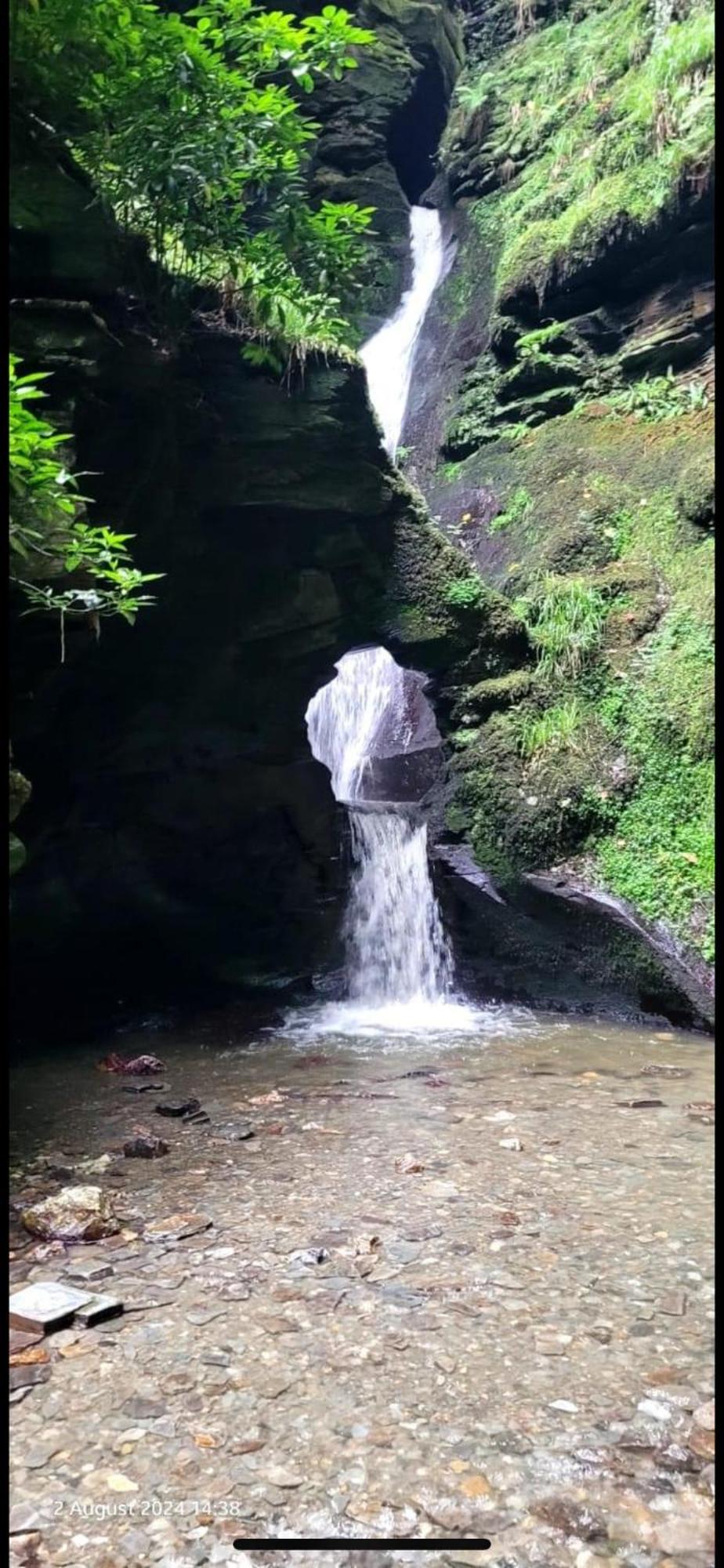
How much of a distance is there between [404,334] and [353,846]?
1109cm

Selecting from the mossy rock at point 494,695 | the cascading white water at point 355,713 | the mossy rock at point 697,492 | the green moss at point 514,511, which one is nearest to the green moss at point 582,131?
the green moss at point 514,511

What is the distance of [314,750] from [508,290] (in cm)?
713

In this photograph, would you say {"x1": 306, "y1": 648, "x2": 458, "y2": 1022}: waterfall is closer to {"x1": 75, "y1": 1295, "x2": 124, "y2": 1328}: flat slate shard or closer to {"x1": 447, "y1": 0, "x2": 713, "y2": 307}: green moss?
{"x1": 75, "y1": 1295, "x2": 124, "y2": 1328}: flat slate shard

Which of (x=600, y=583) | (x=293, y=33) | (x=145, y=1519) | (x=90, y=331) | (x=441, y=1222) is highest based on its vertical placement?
(x=293, y=33)

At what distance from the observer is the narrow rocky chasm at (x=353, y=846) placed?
2248 millimetres

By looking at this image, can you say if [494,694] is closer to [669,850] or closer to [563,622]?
[563,622]

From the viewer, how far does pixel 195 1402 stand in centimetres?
235

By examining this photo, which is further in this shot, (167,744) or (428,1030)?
(167,744)

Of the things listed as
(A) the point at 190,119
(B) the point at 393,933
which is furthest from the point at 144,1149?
(A) the point at 190,119

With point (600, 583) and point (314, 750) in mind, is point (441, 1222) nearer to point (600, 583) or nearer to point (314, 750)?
point (600, 583)

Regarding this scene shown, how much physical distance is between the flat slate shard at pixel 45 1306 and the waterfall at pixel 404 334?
1375cm

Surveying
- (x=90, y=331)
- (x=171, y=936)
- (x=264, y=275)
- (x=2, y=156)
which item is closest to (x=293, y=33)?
(x=264, y=275)

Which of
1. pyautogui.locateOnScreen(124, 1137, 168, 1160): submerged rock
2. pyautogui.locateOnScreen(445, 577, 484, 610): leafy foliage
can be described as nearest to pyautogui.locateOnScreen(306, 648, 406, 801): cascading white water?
pyautogui.locateOnScreen(445, 577, 484, 610): leafy foliage

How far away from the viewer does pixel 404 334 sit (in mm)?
16156
